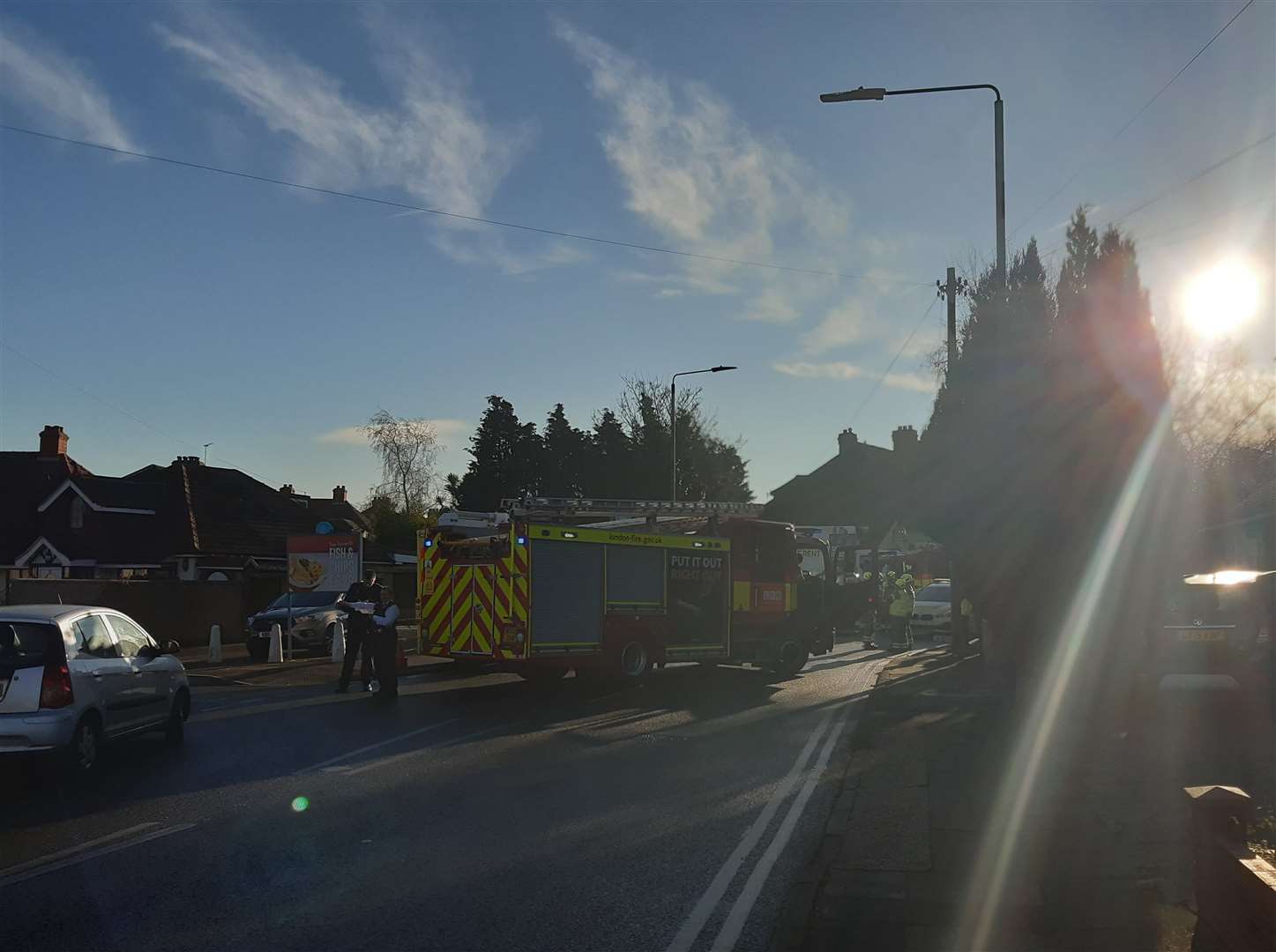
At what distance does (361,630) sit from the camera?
16.4 metres

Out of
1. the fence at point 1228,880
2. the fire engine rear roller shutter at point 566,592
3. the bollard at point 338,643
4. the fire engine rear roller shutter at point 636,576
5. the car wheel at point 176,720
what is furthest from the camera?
the bollard at point 338,643

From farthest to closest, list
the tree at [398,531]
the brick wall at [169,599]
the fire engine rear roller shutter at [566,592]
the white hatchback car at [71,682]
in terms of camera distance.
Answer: the tree at [398,531] < the brick wall at [169,599] < the fire engine rear roller shutter at [566,592] < the white hatchback car at [71,682]

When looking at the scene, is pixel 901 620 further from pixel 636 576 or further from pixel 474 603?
pixel 474 603

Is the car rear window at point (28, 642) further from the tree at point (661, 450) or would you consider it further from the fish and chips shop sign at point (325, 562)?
the tree at point (661, 450)

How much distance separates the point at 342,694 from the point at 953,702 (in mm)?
8515

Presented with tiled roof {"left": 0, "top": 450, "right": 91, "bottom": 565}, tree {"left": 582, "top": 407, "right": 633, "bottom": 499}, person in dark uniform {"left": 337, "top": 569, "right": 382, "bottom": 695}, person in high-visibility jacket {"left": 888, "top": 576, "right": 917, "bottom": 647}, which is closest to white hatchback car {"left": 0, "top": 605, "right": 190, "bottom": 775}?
person in dark uniform {"left": 337, "top": 569, "right": 382, "bottom": 695}

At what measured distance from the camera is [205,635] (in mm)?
28250

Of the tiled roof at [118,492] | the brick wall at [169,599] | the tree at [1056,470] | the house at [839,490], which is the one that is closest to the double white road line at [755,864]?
the tree at [1056,470]

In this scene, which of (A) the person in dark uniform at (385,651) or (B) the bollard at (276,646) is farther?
(B) the bollard at (276,646)

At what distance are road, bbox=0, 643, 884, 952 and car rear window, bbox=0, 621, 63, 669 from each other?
40.5 inches

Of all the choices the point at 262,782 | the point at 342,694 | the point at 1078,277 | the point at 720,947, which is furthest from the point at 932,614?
the point at 720,947

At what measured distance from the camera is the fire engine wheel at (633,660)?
1675 centimetres

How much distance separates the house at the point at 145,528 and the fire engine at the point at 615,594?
20.4 meters

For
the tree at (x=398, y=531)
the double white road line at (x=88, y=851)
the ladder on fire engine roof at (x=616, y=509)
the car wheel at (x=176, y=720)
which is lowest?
the double white road line at (x=88, y=851)
